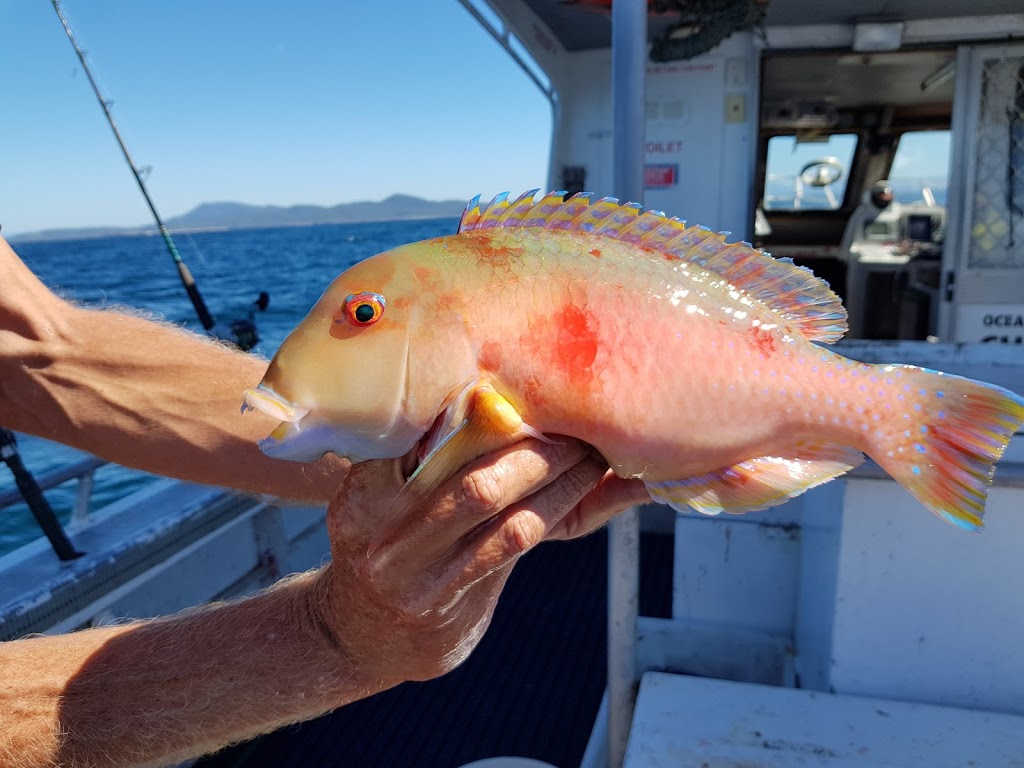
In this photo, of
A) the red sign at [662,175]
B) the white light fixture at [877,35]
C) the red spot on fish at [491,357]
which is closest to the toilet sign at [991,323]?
the white light fixture at [877,35]

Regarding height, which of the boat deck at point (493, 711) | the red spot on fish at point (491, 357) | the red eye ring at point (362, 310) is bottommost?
the boat deck at point (493, 711)

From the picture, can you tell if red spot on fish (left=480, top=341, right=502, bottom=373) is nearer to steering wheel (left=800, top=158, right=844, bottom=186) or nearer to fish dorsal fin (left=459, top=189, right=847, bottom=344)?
fish dorsal fin (left=459, top=189, right=847, bottom=344)

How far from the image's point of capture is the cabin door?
540cm

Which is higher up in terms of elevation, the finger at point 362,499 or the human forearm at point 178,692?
the finger at point 362,499

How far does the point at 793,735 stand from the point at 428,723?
189 centimetres

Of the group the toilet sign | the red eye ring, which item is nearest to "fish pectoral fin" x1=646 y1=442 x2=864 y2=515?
the red eye ring

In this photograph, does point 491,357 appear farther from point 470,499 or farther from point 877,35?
point 877,35

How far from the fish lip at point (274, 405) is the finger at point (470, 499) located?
0.75ft

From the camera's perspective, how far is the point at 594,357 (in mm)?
1173

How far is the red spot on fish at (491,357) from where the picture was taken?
3.74 feet

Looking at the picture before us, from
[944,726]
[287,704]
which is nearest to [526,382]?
[287,704]

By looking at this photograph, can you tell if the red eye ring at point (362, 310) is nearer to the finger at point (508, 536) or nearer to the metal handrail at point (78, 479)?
the finger at point (508, 536)

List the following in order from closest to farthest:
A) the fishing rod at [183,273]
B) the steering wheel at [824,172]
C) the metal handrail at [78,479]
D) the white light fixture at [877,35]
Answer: the metal handrail at [78,479] < the fishing rod at [183,273] < the white light fixture at [877,35] < the steering wheel at [824,172]

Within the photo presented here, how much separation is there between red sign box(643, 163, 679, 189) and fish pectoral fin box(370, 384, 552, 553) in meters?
5.02
